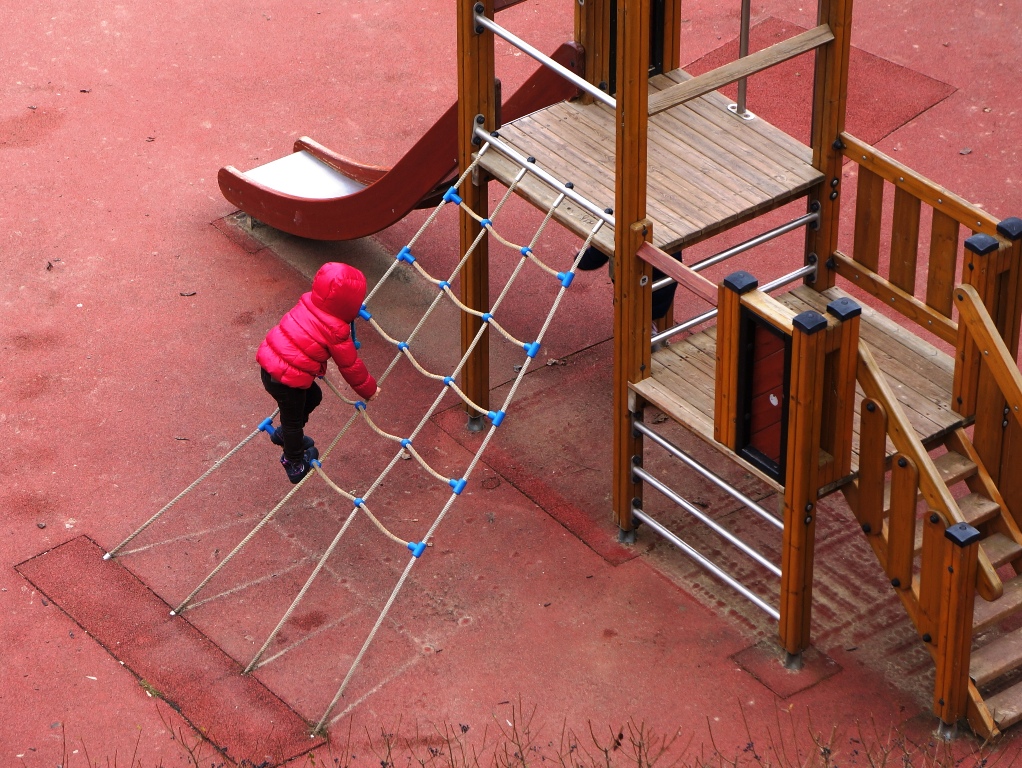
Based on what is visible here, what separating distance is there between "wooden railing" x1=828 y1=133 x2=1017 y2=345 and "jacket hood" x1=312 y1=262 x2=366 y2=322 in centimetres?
235

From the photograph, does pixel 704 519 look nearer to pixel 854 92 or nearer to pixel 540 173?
pixel 540 173

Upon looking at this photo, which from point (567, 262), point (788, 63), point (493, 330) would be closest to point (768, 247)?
point (567, 262)

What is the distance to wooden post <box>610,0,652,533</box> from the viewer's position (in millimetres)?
6629

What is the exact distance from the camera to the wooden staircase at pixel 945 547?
252 inches

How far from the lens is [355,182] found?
33.1ft

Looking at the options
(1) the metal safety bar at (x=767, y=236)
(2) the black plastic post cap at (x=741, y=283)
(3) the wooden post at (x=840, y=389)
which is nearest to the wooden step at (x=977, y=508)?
(3) the wooden post at (x=840, y=389)

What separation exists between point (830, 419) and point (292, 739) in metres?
2.60

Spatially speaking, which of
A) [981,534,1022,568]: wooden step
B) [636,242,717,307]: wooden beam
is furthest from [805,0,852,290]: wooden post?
[981,534,1022,568]: wooden step

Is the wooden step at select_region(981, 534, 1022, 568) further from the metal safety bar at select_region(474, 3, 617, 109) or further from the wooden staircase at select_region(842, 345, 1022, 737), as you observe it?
the metal safety bar at select_region(474, 3, 617, 109)

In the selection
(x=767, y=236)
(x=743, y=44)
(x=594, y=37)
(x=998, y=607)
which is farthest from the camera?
(x=594, y=37)

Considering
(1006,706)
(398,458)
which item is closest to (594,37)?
(398,458)

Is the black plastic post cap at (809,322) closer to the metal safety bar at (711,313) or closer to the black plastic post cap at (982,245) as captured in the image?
the black plastic post cap at (982,245)

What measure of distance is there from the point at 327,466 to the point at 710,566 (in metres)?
2.12

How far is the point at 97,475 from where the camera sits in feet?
27.2
